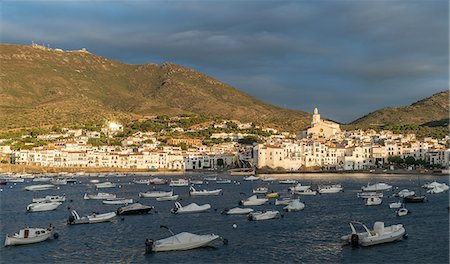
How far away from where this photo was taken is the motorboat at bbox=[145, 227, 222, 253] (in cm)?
2792

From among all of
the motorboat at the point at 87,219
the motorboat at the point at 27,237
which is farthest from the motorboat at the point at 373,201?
the motorboat at the point at 27,237

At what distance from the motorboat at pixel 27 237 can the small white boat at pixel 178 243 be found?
278 inches

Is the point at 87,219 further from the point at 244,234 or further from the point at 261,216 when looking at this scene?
the point at 261,216

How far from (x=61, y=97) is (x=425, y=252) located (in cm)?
18291

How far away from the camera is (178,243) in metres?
28.0

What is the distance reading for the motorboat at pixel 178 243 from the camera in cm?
2792

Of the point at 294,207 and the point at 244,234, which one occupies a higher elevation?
the point at 294,207

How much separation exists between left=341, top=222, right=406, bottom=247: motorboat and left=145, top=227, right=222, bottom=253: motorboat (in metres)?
7.35

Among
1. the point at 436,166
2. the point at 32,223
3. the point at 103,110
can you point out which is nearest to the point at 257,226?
the point at 32,223

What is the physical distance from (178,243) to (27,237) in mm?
8886

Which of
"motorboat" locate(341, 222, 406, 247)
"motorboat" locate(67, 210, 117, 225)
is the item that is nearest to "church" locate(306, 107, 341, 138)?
"motorboat" locate(67, 210, 117, 225)

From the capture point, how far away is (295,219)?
131 feet

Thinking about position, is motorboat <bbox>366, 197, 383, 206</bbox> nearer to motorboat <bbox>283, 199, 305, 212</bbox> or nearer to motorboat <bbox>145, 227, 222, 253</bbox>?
motorboat <bbox>283, 199, 305, 212</bbox>

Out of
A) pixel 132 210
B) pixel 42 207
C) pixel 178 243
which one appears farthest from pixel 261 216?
pixel 42 207
